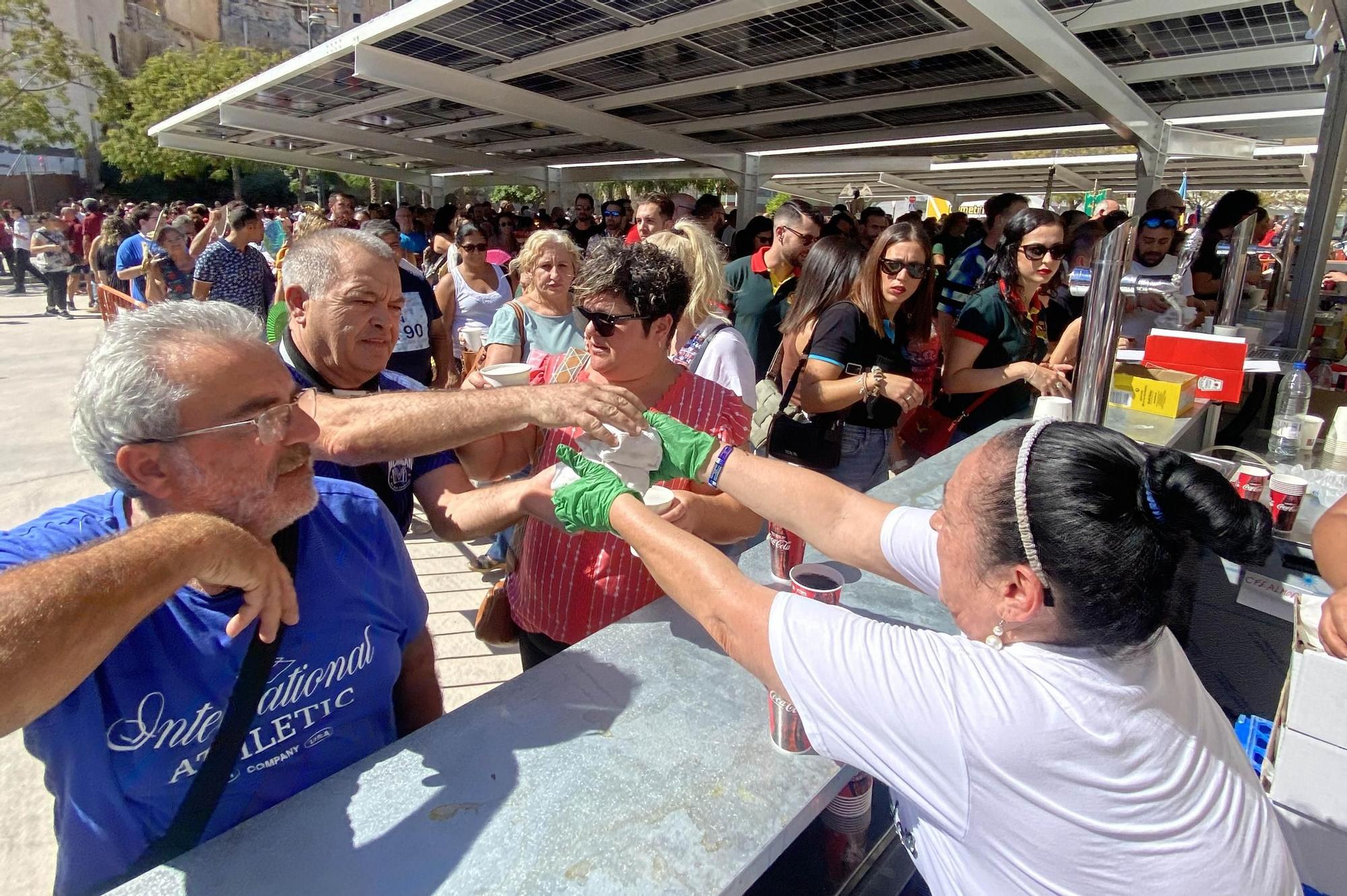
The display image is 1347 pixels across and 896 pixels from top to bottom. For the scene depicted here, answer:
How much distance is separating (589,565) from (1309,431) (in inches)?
127

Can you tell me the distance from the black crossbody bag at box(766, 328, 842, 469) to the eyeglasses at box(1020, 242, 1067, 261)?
131 cm

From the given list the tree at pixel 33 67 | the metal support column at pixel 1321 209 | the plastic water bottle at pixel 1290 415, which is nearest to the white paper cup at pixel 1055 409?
the plastic water bottle at pixel 1290 415

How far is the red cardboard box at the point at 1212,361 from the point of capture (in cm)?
326

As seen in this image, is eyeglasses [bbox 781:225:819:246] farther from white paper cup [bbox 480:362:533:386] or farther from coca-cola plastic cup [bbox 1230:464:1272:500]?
white paper cup [bbox 480:362:533:386]

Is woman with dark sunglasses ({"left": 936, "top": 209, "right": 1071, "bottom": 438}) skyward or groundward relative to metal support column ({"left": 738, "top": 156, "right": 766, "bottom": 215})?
groundward

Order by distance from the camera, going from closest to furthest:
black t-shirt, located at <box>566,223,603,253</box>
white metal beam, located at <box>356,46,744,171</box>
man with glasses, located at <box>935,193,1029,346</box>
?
man with glasses, located at <box>935,193,1029,346</box> → white metal beam, located at <box>356,46,744,171</box> → black t-shirt, located at <box>566,223,603,253</box>

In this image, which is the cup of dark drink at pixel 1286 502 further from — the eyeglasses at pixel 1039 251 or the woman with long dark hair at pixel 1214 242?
the woman with long dark hair at pixel 1214 242

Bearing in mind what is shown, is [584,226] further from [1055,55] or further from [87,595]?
[87,595]

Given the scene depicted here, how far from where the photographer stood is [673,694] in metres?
1.39

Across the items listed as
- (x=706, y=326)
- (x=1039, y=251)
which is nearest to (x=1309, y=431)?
(x=1039, y=251)

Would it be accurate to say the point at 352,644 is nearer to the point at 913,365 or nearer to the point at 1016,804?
the point at 1016,804

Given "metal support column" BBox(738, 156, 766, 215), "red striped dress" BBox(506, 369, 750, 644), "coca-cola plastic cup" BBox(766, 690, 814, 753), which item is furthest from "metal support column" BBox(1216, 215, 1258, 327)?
"metal support column" BBox(738, 156, 766, 215)

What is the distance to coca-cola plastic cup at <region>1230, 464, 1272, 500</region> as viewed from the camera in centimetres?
236

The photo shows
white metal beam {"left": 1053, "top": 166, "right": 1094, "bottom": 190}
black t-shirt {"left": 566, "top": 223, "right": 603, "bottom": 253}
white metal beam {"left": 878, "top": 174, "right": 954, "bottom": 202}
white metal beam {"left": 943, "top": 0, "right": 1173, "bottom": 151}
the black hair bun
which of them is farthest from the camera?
white metal beam {"left": 878, "top": 174, "right": 954, "bottom": 202}
